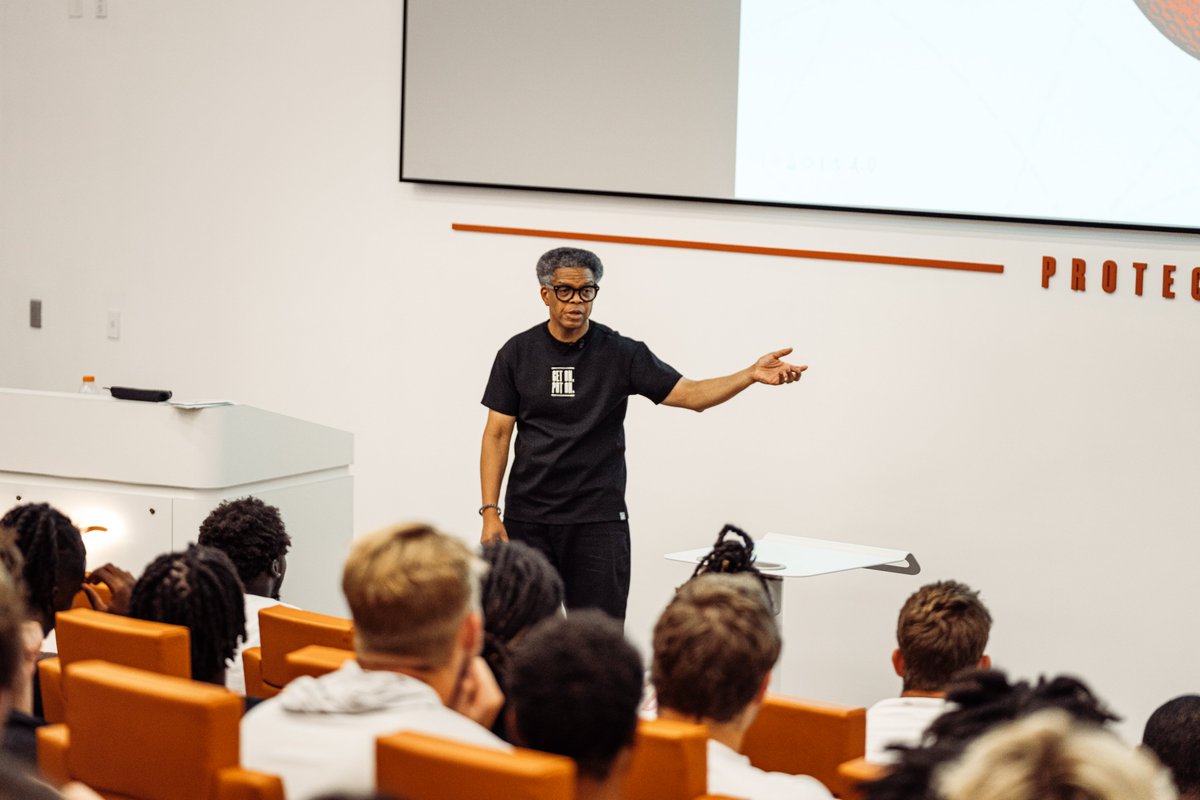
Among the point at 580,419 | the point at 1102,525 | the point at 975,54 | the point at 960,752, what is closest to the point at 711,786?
the point at 960,752

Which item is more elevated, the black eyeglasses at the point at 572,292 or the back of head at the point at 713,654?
the black eyeglasses at the point at 572,292

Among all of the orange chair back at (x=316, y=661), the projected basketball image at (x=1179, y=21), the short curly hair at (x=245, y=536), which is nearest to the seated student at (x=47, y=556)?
Answer: the short curly hair at (x=245, y=536)

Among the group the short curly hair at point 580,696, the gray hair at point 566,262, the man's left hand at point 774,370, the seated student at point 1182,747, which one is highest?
the gray hair at point 566,262

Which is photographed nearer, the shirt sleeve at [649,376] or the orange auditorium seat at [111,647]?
the orange auditorium seat at [111,647]

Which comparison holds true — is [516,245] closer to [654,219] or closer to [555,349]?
[654,219]

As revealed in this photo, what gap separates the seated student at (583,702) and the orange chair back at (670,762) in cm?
13

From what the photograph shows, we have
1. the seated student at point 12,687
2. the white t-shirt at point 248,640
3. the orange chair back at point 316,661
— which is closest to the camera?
the seated student at point 12,687

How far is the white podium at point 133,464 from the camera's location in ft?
13.8

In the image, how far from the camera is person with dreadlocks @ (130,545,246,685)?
2.53 m

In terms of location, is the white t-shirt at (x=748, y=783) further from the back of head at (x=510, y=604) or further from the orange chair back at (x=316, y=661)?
the orange chair back at (x=316, y=661)

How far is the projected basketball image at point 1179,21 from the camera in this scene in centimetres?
460

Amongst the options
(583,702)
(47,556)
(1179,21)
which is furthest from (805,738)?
(1179,21)

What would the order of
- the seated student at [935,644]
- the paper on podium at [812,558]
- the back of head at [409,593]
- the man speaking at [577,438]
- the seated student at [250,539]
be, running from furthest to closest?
the man speaking at [577,438] → the paper on podium at [812,558] → the seated student at [250,539] → the seated student at [935,644] → the back of head at [409,593]

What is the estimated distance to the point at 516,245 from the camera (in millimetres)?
5684
